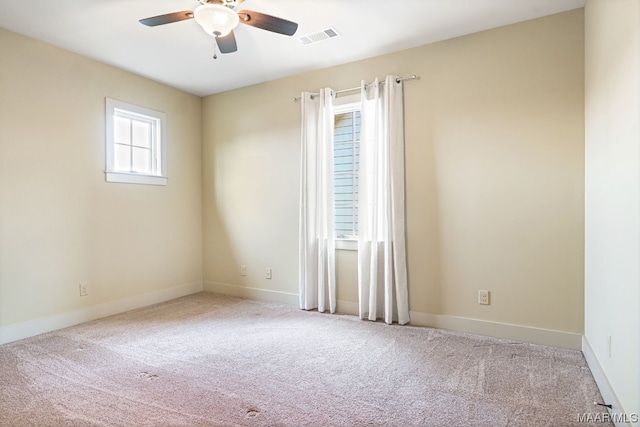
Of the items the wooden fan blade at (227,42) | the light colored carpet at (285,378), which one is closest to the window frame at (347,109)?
the light colored carpet at (285,378)

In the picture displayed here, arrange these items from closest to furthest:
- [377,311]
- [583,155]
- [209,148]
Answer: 1. [583,155]
2. [377,311]
3. [209,148]

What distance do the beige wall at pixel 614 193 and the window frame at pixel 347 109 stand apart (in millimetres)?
1957

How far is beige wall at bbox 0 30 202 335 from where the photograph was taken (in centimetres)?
307

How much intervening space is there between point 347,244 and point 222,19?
240 centimetres

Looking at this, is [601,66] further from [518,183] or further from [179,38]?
[179,38]

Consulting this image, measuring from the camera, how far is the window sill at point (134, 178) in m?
3.83

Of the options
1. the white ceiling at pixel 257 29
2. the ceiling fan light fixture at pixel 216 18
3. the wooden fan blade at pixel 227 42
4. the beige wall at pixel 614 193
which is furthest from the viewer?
the white ceiling at pixel 257 29

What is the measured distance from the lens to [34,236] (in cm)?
321

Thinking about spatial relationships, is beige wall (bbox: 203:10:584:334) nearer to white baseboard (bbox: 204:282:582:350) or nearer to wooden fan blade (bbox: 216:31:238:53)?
white baseboard (bbox: 204:282:582:350)

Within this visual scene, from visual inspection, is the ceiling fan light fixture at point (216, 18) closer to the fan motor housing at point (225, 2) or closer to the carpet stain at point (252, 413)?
the fan motor housing at point (225, 2)

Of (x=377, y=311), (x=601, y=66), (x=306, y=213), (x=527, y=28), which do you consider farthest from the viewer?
(x=306, y=213)

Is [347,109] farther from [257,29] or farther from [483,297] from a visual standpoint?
[483,297]

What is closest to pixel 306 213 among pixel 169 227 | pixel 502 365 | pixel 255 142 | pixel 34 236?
pixel 255 142

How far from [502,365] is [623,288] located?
3.46 feet
